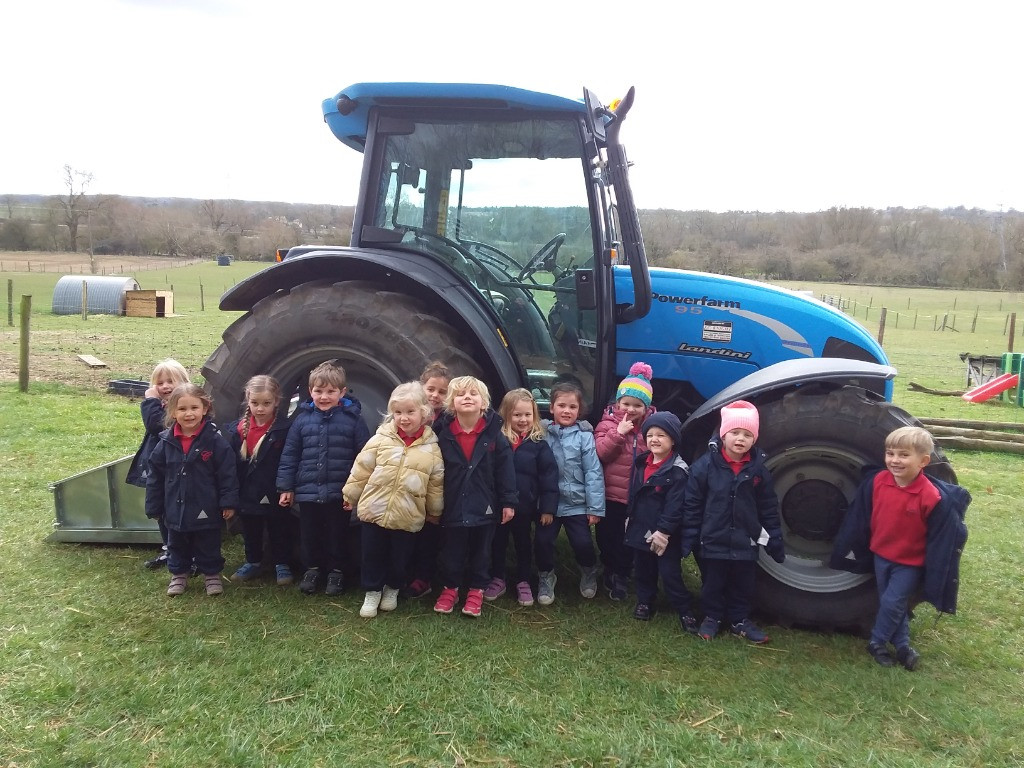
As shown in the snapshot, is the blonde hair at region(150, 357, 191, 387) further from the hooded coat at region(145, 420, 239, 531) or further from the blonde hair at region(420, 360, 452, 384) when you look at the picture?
the blonde hair at region(420, 360, 452, 384)

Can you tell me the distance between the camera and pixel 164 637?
2.99 meters

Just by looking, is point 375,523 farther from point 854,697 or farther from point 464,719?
point 854,697

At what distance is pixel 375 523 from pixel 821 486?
216 cm

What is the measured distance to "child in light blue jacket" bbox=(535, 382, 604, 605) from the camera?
11.4ft

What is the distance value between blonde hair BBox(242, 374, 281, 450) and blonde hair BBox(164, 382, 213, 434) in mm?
197

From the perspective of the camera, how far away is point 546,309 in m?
3.93

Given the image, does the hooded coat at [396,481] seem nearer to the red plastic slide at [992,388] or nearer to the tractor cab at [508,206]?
the tractor cab at [508,206]

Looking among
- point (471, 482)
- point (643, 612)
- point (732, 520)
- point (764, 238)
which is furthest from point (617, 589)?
point (764, 238)

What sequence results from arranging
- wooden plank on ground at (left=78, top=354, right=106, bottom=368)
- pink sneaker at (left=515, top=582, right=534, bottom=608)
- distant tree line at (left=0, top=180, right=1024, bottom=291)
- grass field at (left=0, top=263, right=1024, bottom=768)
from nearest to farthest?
1. grass field at (left=0, top=263, right=1024, bottom=768)
2. pink sneaker at (left=515, top=582, right=534, bottom=608)
3. wooden plank on ground at (left=78, top=354, right=106, bottom=368)
4. distant tree line at (left=0, top=180, right=1024, bottom=291)

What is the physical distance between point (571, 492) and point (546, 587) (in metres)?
0.51

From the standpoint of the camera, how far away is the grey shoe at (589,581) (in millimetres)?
3561

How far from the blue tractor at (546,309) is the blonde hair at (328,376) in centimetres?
21

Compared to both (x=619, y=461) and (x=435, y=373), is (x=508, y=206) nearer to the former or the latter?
(x=435, y=373)

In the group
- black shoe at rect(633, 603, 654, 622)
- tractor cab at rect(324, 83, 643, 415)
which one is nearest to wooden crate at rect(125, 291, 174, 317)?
tractor cab at rect(324, 83, 643, 415)
